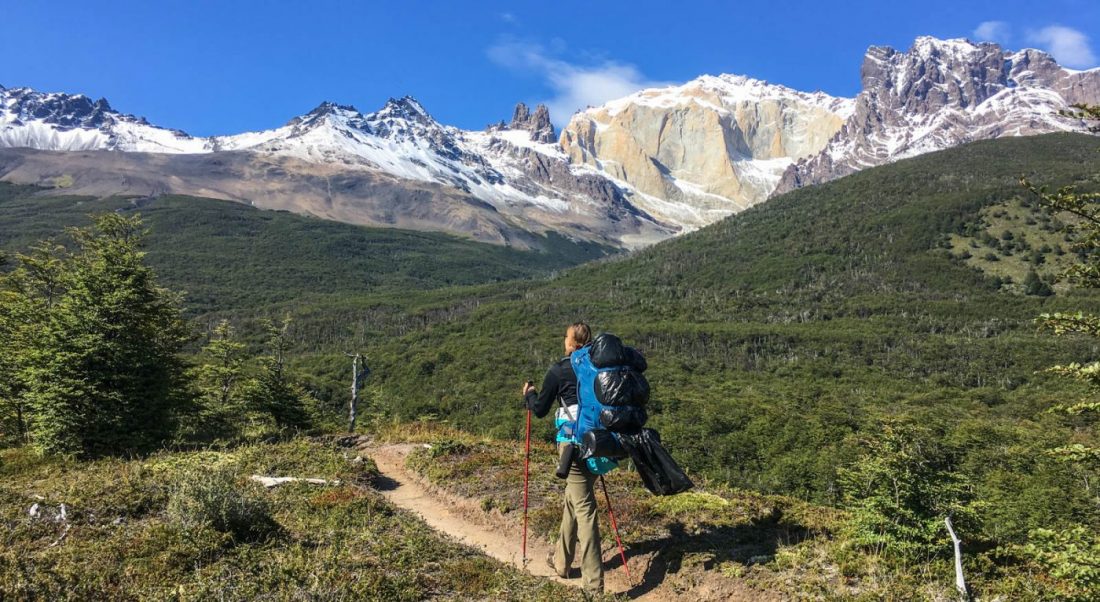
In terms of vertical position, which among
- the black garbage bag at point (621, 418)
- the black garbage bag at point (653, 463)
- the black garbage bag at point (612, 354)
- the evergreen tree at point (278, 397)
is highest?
the black garbage bag at point (612, 354)

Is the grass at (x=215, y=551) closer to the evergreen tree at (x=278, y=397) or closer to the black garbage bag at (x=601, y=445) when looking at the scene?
the black garbage bag at (x=601, y=445)

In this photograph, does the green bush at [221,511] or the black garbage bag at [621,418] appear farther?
the green bush at [221,511]

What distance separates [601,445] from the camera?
23.8 feet

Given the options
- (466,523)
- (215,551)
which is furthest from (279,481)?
(215,551)

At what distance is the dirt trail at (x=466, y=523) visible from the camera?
8.65m

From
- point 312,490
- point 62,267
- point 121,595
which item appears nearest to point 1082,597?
point 121,595

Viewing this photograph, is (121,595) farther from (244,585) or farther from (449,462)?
(449,462)

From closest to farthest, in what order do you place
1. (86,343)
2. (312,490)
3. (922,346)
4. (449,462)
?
(312,490) < (449,462) < (86,343) < (922,346)

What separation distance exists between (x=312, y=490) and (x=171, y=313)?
16342mm

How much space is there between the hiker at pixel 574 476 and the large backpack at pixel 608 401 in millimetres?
299

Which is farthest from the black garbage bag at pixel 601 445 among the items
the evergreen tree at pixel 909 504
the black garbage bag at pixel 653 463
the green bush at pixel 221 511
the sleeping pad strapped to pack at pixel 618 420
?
the green bush at pixel 221 511

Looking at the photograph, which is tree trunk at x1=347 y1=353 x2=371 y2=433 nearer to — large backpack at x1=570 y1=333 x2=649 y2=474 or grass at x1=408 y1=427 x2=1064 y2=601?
grass at x1=408 y1=427 x2=1064 y2=601

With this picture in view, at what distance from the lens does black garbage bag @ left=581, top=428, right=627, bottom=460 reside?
284 inches

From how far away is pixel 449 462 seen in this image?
14.3 meters
